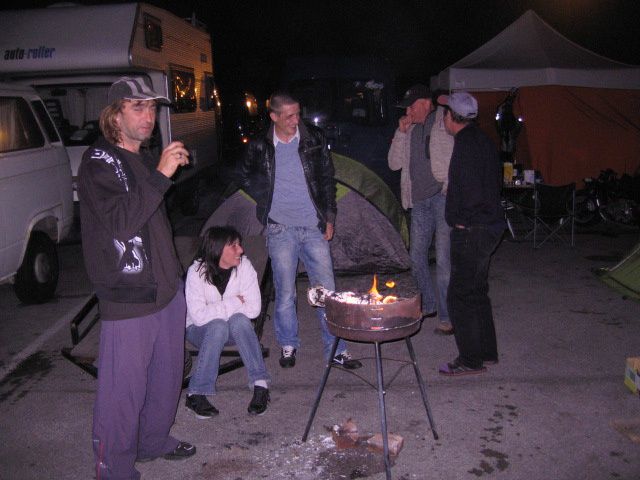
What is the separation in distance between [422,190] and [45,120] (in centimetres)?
447

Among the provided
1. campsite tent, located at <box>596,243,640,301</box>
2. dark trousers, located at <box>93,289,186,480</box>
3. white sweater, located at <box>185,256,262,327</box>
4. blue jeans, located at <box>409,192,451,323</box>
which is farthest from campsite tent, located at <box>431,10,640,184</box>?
dark trousers, located at <box>93,289,186,480</box>

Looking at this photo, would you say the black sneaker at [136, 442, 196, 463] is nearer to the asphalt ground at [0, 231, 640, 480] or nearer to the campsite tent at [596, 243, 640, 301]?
the asphalt ground at [0, 231, 640, 480]

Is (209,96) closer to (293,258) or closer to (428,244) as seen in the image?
(428,244)

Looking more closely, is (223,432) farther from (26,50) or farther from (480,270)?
(26,50)

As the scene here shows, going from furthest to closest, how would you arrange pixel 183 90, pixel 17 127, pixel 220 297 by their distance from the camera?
pixel 183 90
pixel 17 127
pixel 220 297

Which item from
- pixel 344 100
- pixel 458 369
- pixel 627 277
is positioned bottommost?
pixel 458 369

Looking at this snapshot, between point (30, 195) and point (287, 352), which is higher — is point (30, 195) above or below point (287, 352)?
above

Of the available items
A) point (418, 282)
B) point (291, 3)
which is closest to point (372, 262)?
point (418, 282)

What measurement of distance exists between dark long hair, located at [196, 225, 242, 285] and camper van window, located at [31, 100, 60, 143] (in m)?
3.66

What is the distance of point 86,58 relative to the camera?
28.4ft

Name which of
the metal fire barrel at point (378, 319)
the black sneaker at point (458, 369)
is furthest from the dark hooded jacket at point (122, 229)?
the black sneaker at point (458, 369)

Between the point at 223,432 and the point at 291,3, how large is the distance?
36.4 meters

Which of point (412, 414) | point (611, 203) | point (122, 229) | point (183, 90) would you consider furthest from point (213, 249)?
point (611, 203)

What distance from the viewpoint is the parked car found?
19.7 ft
